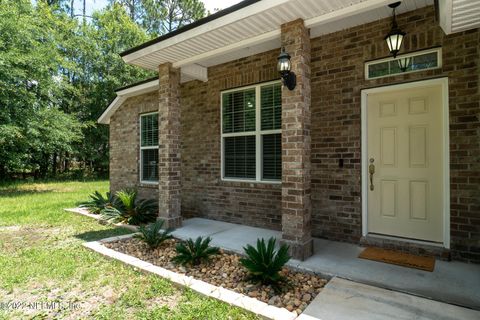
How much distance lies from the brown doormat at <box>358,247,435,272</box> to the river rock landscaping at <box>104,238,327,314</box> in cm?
97

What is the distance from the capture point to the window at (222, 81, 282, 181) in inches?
201

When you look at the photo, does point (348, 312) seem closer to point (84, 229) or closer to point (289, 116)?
point (289, 116)

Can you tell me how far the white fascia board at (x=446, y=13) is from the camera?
8.44ft

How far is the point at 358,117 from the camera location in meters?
4.13

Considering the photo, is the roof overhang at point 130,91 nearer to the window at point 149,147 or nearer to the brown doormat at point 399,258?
the window at point 149,147

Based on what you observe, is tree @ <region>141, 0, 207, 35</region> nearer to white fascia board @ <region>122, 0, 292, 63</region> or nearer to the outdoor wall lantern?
white fascia board @ <region>122, 0, 292, 63</region>

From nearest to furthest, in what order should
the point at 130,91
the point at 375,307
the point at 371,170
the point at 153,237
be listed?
1. the point at 375,307
2. the point at 371,170
3. the point at 153,237
4. the point at 130,91

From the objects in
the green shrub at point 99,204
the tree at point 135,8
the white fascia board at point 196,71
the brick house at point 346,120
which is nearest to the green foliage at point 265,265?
the brick house at point 346,120

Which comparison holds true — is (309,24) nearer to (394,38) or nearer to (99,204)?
(394,38)

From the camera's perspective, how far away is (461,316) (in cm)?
239

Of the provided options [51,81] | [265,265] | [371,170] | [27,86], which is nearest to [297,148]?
[371,170]

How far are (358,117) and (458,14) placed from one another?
1644 millimetres

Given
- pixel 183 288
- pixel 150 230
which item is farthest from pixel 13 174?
pixel 183 288

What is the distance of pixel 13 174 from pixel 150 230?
16.1 m
